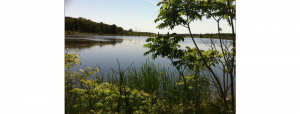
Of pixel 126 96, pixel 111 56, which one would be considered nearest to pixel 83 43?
pixel 111 56

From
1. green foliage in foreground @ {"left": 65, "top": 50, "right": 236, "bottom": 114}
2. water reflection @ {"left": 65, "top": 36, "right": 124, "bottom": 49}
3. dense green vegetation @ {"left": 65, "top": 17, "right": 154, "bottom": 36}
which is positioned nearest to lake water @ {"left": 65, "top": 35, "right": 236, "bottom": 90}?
water reflection @ {"left": 65, "top": 36, "right": 124, "bottom": 49}

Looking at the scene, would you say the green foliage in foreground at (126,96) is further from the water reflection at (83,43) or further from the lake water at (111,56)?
the water reflection at (83,43)

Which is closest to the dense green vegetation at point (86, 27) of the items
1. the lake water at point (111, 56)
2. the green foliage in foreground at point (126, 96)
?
the lake water at point (111, 56)

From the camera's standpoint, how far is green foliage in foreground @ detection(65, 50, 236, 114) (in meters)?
1.54

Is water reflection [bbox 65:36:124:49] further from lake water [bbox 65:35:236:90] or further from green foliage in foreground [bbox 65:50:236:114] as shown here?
green foliage in foreground [bbox 65:50:236:114]

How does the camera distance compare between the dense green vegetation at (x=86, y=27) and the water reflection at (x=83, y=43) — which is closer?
the water reflection at (x=83, y=43)

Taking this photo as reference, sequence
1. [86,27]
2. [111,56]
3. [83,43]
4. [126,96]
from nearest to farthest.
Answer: [126,96] → [111,56] → [83,43] → [86,27]

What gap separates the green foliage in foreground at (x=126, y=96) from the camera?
154 centimetres

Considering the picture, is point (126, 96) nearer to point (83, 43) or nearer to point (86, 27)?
point (83, 43)

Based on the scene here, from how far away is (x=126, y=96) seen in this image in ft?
4.86
